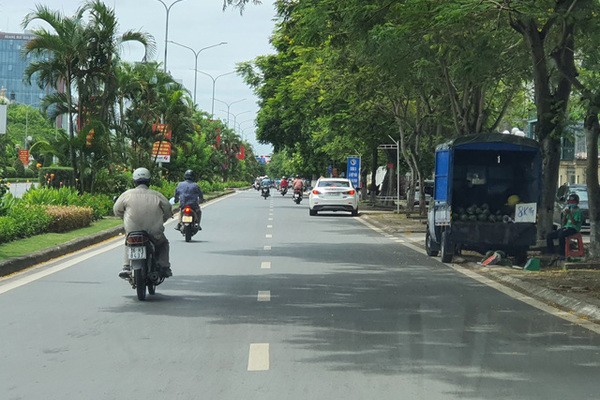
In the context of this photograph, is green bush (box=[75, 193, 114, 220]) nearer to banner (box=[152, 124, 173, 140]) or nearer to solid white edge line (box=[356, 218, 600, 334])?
banner (box=[152, 124, 173, 140])

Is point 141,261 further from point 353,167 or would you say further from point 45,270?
point 353,167

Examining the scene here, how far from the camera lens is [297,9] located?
19.3m

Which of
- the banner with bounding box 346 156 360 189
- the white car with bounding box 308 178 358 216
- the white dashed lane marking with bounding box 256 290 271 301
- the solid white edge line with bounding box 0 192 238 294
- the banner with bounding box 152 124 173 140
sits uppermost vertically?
the banner with bounding box 152 124 173 140

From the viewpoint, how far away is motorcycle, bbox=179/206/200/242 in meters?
24.4

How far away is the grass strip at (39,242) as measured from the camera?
17.8 meters

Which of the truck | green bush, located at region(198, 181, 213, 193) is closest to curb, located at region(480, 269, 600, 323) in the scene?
the truck

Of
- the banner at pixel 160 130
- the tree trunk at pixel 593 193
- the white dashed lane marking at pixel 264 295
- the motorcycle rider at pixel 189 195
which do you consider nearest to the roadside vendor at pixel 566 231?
the tree trunk at pixel 593 193

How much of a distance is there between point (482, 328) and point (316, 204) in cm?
3133

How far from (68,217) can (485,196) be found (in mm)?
9873

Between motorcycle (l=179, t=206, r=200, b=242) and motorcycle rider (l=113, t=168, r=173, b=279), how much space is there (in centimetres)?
1092

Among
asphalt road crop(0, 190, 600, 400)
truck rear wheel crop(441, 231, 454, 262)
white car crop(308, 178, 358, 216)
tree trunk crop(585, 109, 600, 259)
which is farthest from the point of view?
white car crop(308, 178, 358, 216)

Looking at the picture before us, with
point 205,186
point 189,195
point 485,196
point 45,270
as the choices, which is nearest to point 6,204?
point 189,195

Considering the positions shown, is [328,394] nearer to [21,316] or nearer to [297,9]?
[21,316]

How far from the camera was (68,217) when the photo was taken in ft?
81.4
